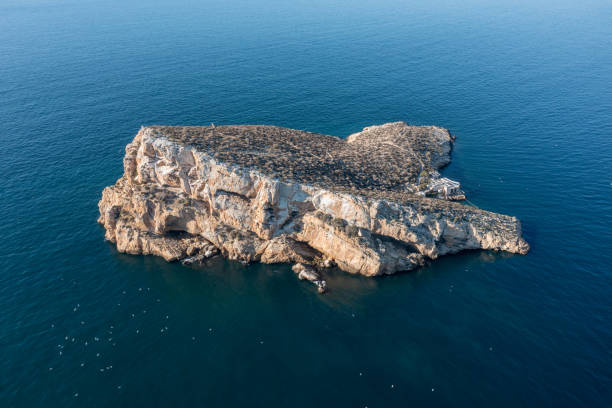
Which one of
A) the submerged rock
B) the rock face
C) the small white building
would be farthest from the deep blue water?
the small white building

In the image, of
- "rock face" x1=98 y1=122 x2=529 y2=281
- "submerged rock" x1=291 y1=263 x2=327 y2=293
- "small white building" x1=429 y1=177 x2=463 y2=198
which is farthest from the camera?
"small white building" x1=429 y1=177 x2=463 y2=198

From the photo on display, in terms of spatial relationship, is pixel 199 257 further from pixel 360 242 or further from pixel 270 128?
pixel 270 128

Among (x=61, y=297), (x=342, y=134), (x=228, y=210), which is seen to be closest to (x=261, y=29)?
(x=342, y=134)

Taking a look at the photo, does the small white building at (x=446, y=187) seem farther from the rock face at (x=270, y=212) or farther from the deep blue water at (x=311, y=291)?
the rock face at (x=270, y=212)

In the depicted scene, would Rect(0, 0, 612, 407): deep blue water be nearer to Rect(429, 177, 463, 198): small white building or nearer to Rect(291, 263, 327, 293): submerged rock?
Rect(291, 263, 327, 293): submerged rock

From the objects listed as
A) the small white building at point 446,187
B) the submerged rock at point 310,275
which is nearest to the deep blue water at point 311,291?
the submerged rock at point 310,275

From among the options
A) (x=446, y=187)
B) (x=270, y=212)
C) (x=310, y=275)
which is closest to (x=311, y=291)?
(x=310, y=275)

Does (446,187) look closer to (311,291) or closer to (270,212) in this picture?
(311,291)
